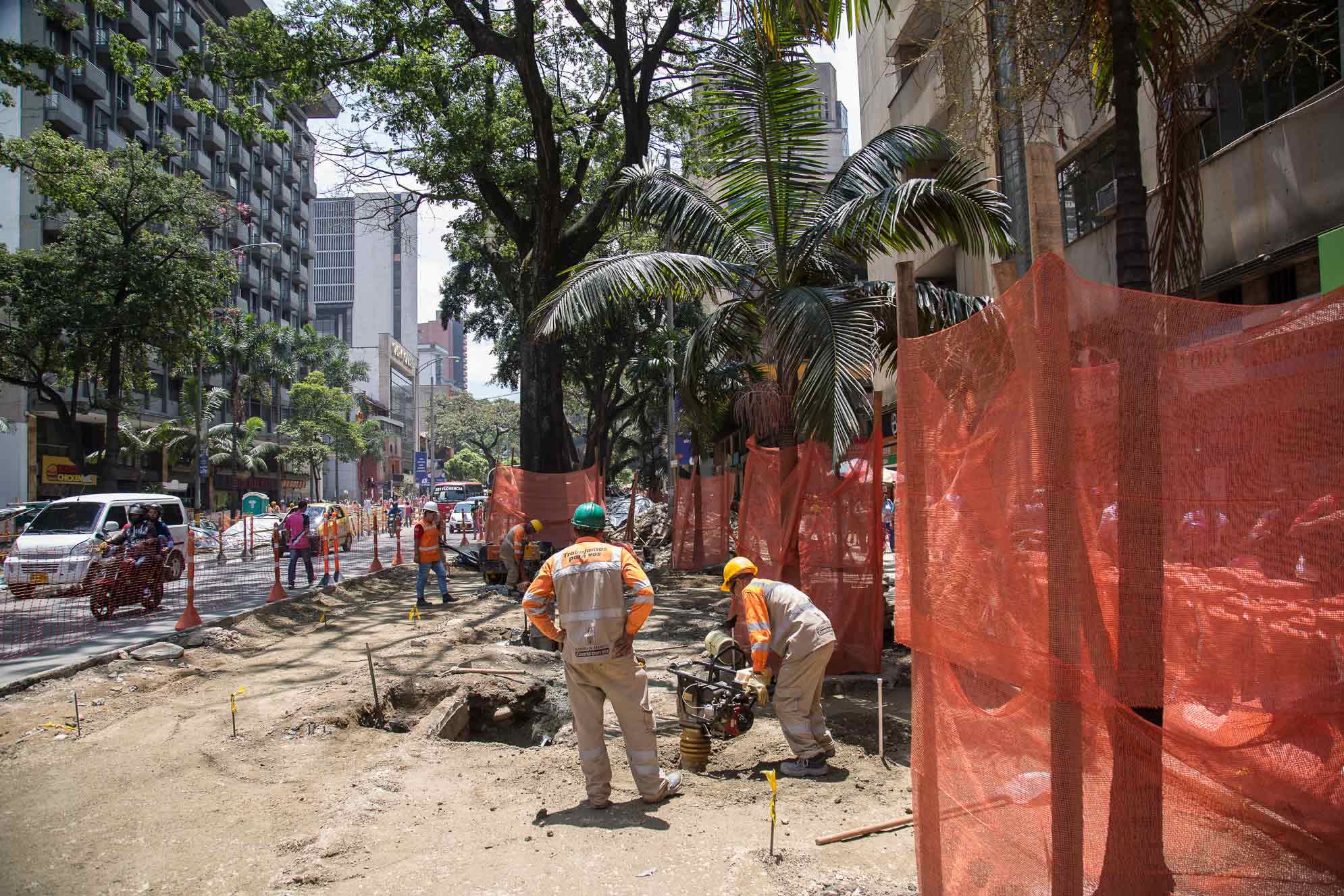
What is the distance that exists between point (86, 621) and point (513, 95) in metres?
13.2

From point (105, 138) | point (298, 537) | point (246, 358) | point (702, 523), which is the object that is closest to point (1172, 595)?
point (298, 537)

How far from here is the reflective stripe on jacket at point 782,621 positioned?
18.8ft

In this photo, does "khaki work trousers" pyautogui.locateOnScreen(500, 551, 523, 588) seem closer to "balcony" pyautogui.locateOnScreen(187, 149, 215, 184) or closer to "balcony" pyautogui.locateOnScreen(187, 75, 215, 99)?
"balcony" pyautogui.locateOnScreen(187, 75, 215, 99)

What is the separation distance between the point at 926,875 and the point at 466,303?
31.4m

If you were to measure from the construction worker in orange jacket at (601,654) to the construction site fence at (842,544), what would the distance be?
3156 mm

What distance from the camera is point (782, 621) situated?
6051mm

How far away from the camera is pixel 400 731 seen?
7715 mm

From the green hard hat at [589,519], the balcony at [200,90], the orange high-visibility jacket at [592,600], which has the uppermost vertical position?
the balcony at [200,90]

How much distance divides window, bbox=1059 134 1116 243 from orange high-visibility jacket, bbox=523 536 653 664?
10.2 m

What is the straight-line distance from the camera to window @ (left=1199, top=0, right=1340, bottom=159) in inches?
359

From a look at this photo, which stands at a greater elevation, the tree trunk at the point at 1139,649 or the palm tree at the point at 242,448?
the palm tree at the point at 242,448

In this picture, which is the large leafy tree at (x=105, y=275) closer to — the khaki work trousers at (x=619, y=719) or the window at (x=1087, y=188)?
the window at (x=1087, y=188)

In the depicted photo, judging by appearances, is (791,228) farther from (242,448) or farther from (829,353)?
(242,448)

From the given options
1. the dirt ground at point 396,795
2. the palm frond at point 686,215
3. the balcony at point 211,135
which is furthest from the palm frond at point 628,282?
the balcony at point 211,135
